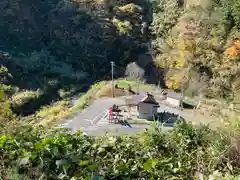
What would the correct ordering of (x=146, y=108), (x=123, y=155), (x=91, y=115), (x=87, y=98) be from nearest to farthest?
(x=123, y=155) → (x=146, y=108) → (x=91, y=115) → (x=87, y=98)

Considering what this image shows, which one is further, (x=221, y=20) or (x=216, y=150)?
(x=221, y=20)

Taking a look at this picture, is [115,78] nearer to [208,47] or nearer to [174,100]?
[174,100]

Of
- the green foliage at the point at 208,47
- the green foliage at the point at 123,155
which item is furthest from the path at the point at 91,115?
the green foliage at the point at 123,155

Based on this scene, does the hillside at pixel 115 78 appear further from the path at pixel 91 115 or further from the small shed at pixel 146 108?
the small shed at pixel 146 108

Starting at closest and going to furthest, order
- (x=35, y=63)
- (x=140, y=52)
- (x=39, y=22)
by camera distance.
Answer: (x=35, y=63) < (x=140, y=52) < (x=39, y=22)

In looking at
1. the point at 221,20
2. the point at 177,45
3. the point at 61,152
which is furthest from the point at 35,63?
the point at 61,152

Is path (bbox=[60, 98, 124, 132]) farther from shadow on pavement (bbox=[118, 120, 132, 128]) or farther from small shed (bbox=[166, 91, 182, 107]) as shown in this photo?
small shed (bbox=[166, 91, 182, 107])

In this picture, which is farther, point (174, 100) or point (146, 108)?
point (174, 100)

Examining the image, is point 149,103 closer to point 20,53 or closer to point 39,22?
point 20,53

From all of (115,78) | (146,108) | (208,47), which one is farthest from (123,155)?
(115,78)
